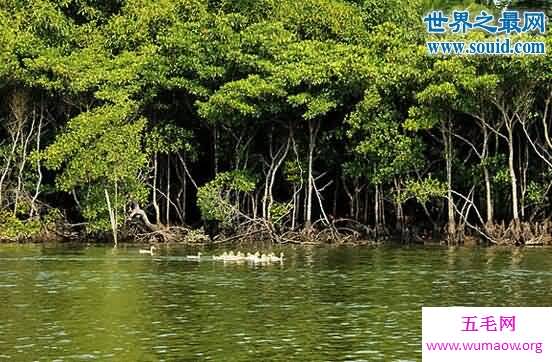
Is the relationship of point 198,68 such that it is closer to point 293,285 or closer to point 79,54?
point 79,54

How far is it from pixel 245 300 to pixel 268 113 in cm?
1830

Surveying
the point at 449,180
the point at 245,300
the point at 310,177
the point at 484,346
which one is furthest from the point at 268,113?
the point at 484,346

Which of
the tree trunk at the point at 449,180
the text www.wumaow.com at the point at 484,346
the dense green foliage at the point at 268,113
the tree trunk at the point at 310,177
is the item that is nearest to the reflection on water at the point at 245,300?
the tree trunk at the point at 449,180

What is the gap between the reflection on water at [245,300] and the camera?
51.1ft

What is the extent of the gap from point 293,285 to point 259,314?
15.9ft

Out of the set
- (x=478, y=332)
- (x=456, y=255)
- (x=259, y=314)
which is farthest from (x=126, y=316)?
(x=456, y=255)

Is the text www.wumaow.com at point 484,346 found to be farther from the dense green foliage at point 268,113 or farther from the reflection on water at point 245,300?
the dense green foliage at point 268,113

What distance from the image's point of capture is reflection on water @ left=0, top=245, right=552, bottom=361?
15.6 m

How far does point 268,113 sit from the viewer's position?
38.7 metres

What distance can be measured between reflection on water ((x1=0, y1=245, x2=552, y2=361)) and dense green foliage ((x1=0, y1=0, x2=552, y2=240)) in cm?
467

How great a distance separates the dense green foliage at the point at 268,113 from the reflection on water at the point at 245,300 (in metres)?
4.67

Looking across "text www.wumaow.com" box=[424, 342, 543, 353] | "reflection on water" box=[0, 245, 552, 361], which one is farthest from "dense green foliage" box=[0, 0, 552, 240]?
"text www.wumaow.com" box=[424, 342, 543, 353]

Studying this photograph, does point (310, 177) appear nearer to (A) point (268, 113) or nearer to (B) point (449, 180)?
(A) point (268, 113)

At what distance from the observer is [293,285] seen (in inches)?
936
